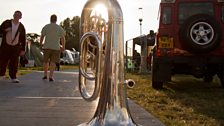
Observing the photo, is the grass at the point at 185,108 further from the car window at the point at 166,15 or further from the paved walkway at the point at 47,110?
the car window at the point at 166,15

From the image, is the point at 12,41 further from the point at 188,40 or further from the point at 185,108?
the point at 185,108

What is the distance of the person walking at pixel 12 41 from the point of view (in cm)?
1030

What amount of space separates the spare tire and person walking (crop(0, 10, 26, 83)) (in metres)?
3.84

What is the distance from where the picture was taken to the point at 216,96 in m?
8.52

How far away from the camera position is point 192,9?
402 inches

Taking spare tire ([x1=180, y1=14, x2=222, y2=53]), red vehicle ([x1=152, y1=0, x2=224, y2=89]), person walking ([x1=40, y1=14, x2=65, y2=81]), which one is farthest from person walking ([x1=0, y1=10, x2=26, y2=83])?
spare tire ([x1=180, y1=14, x2=222, y2=53])

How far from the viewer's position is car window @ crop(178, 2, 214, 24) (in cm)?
1012

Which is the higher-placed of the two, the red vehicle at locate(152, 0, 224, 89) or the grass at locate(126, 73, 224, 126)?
the red vehicle at locate(152, 0, 224, 89)

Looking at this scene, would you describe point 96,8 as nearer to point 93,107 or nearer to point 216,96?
point 93,107

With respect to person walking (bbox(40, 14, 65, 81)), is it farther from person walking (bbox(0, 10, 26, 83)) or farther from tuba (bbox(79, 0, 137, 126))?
tuba (bbox(79, 0, 137, 126))

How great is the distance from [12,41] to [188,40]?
4.12 metres

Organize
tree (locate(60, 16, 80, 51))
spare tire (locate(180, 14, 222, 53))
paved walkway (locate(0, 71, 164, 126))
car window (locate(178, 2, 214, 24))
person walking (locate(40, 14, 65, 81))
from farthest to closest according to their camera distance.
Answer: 1. tree (locate(60, 16, 80, 51))
2. person walking (locate(40, 14, 65, 81))
3. car window (locate(178, 2, 214, 24))
4. spare tire (locate(180, 14, 222, 53))
5. paved walkway (locate(0, 71, 164, 126))

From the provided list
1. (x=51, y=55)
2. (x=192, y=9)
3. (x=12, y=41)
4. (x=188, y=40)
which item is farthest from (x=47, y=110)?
(x=192, y=9)

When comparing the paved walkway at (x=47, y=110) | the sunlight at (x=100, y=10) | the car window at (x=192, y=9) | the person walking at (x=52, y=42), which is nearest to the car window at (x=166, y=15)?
the car window at (x=192, y=9)
